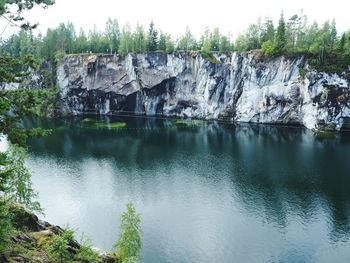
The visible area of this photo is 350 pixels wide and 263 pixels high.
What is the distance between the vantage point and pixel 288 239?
128ft

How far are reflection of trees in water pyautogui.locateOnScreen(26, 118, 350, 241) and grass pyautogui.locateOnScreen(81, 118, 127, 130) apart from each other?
9.99 feet

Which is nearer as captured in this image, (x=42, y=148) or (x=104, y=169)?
(x=104, y=169)

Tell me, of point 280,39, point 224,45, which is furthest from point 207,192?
point 224,45

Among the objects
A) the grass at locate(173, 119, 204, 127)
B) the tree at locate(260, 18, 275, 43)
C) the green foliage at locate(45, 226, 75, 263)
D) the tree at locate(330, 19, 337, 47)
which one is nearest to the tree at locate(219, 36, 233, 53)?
the tree at locate(260, 18, 275, 43)

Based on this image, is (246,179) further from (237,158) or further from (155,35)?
(155,35)

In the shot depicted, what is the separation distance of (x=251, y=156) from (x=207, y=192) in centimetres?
2112

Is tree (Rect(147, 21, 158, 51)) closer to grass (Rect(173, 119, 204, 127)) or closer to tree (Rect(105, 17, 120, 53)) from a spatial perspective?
tree (Rect(105, 17, 120, 53))

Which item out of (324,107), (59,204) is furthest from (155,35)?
(59,204)

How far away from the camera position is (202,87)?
112 metres

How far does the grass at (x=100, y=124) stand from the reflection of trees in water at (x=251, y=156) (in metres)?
3.05

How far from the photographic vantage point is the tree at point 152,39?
11652 centimetres

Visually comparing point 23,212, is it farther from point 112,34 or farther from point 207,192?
point 112,34

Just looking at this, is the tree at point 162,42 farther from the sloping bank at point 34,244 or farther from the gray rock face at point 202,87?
the sloping bank at point 34,244

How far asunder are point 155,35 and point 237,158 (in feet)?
209
